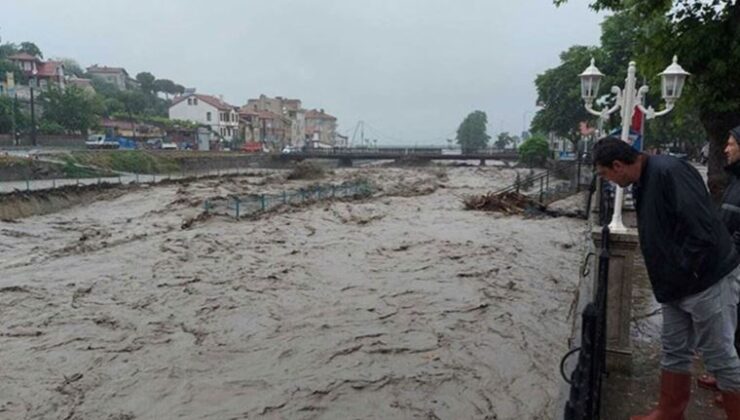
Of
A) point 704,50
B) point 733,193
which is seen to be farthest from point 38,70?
point 733,193

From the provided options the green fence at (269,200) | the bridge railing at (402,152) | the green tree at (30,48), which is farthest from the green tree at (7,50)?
the green fence at (269,200)

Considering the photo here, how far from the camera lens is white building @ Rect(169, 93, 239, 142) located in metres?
88.1

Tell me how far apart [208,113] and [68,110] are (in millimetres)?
32079

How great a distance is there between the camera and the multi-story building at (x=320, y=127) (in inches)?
5364

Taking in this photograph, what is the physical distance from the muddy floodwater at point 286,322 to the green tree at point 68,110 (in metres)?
42.0

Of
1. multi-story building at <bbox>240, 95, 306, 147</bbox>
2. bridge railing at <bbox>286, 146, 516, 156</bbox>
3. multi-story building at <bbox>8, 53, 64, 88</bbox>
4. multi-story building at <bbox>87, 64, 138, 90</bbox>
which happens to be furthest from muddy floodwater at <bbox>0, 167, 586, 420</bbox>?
multi-story building at <bbox>87, 64, 138, 90</bbox>

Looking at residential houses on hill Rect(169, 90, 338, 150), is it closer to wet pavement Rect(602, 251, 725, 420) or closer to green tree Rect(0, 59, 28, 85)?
green tree Rect(0, 59, 28, 85)

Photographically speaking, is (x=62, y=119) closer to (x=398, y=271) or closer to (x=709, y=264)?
(x=398, y=271)

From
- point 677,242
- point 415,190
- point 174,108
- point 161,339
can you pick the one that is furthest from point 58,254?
point 174,108

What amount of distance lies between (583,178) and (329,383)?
26.4 meters

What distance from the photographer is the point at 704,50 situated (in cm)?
758

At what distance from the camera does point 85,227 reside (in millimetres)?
21844

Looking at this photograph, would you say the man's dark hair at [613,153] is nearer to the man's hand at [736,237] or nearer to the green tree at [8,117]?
the man's hand at [736,237]

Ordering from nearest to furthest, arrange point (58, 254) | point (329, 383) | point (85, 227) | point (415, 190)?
point (329, 383) < point (58, 254) < point (85, 227) < point (415, 190)
